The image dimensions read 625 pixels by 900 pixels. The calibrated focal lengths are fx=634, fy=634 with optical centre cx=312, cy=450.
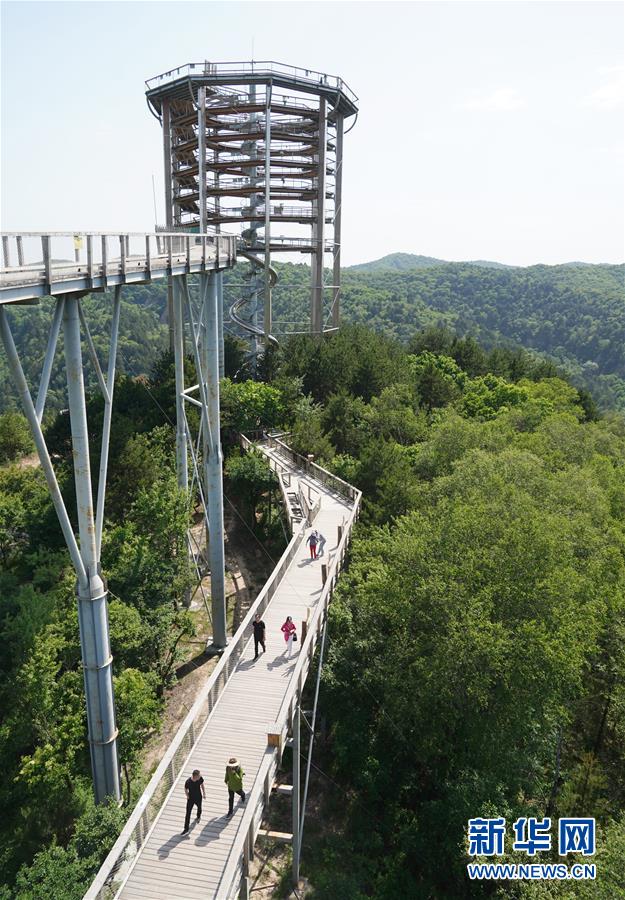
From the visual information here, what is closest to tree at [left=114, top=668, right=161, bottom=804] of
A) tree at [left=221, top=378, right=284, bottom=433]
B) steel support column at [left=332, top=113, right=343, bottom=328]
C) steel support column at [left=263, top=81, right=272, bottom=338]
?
tree at [left=221, top=378, right=284, bottom=433]

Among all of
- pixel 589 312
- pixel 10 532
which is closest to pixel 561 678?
pixel 10 532

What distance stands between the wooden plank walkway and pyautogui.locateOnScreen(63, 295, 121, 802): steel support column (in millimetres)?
3075

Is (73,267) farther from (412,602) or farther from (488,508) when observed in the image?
Answer: (488,508)

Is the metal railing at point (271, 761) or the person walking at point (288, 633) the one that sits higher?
the person walking at point (288, 633)

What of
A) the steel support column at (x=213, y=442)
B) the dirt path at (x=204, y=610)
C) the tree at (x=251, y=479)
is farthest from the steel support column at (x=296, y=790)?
the tree at (x=251, y=479)

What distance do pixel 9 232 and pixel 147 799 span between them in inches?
453

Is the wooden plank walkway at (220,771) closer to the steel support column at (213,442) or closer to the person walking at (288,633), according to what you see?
the person walking at (288,633)

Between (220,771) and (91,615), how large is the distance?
16.0ft

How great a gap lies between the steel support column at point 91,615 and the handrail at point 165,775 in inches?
102

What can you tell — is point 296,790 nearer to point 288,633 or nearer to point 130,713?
point 288,633

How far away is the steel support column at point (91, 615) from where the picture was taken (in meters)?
15.1

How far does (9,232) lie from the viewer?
12359mm

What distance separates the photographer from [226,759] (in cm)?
1429

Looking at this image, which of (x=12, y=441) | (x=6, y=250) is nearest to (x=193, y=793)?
(x=6, y=250)
